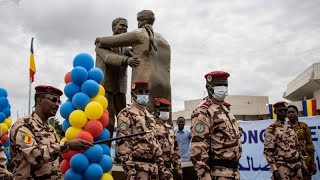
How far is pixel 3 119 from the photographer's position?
7211 mm

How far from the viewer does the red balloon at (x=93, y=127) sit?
15.8 ft

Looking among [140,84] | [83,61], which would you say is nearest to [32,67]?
[83,61]

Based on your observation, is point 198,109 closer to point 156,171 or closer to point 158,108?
point 156,171

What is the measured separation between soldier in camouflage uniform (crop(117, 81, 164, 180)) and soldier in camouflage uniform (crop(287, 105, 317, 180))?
3.13 meters

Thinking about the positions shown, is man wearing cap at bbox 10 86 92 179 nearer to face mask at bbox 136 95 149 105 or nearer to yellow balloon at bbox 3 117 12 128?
face mask at bbox 136 95 149 105

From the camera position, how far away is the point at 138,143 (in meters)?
4.96

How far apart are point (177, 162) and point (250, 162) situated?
13.8 ft

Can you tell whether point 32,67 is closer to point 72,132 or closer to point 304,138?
point 72,132

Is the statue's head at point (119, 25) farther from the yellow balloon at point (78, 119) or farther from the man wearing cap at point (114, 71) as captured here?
the yellow balloon at point (78, 119)

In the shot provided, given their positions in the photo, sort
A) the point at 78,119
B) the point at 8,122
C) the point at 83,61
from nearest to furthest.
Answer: the point at 78,119
the point at 83,61
the point at 8,122

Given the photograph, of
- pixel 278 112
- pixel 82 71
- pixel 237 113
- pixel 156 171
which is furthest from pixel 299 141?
pixel 237 113

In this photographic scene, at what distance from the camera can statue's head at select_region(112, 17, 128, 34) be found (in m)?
6.23

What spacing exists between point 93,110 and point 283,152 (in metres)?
3.33

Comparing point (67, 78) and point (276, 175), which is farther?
point (276, 175)
